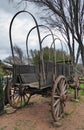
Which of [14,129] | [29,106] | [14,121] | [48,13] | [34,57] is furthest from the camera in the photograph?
[48,13]

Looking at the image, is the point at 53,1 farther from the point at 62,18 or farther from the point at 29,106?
the point at 29,106

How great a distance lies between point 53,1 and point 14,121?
5.73 meters

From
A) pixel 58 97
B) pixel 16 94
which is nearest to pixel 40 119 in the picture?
pixel 58 97

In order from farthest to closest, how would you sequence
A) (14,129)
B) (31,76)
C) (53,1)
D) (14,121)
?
1. (53,1)
2. (31,76)
3. (14,121)
4. (14,129)

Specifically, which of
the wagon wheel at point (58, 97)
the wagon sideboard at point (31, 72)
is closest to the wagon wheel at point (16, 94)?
the wagon sideboard at point (31, 72)

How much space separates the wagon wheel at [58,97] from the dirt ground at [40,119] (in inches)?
9.2

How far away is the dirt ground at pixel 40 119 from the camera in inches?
251

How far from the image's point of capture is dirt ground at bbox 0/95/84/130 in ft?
20.9

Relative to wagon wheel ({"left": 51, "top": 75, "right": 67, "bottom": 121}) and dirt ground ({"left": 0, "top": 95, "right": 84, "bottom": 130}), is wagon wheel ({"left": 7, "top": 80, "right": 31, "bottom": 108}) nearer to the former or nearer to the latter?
dirt ground ({"left": 0, "top": 95, "right": 84, "bottom": 130})

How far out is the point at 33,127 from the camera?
6355 millimetres

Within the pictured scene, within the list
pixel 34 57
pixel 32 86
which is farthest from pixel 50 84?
pixel 34 57

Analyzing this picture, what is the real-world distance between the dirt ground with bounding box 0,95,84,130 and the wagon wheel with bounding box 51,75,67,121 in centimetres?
23

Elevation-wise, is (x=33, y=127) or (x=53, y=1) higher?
(x=53, y=1)

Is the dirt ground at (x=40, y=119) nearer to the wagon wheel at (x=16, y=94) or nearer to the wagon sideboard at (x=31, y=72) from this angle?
the wagon wheel at (x=16, y=94)
